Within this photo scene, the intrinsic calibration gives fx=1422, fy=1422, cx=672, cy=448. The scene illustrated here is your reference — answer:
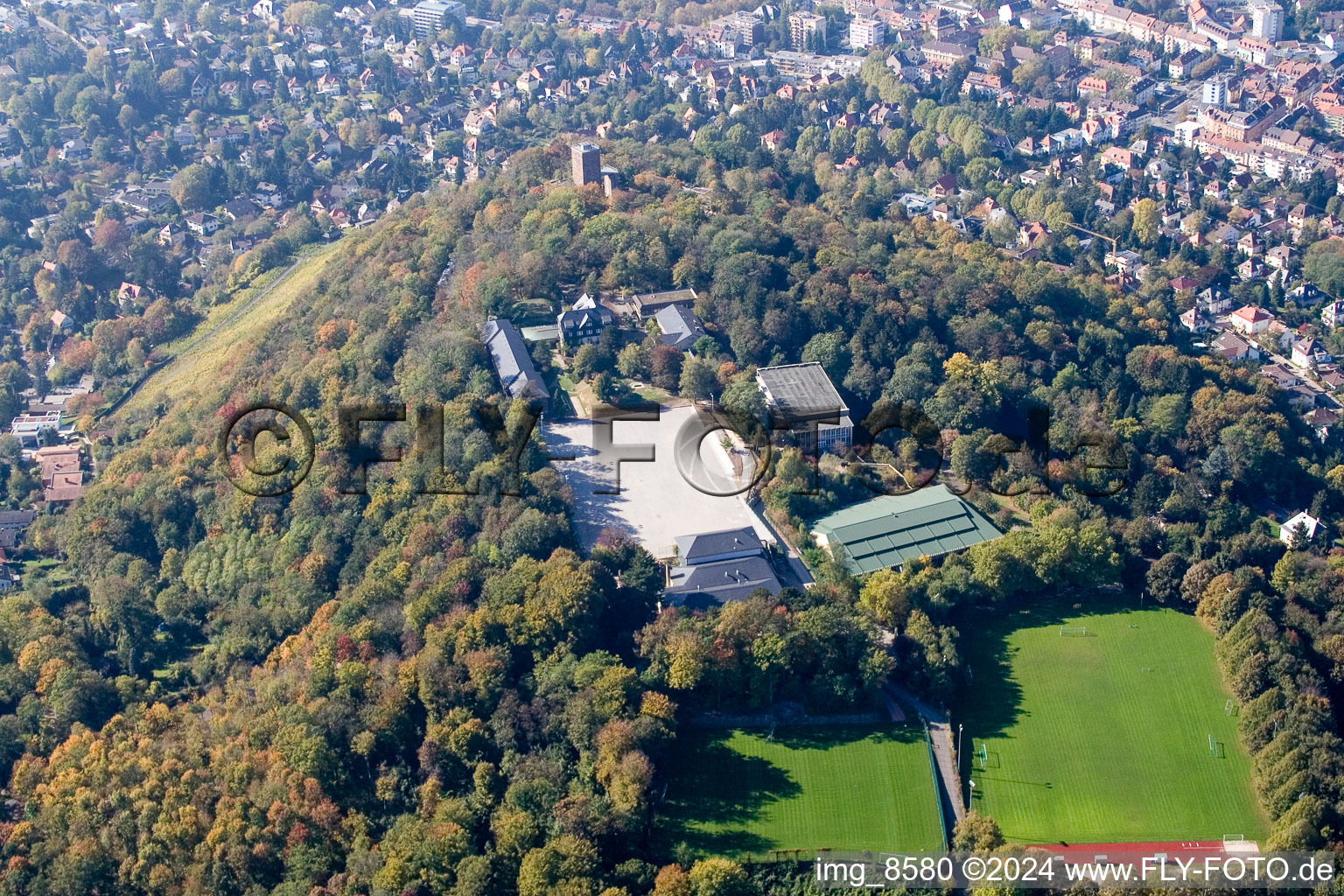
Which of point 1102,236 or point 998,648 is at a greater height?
point 998,648

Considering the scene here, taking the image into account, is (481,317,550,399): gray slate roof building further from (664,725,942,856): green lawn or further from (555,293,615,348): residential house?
(664,725,942,856): green lawn

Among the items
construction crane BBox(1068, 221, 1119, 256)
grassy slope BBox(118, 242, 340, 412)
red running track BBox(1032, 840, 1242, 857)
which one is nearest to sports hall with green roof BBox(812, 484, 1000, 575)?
red running track BBox(1032, 840, 1242, 857)

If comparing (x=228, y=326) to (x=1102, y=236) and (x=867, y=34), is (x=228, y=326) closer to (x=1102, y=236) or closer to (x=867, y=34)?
(x=1102, y=236)

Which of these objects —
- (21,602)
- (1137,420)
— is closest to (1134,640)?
(1137,420)

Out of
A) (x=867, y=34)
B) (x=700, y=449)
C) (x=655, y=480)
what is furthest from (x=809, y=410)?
(x=867, y=34)

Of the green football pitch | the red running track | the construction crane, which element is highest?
the green football pitch

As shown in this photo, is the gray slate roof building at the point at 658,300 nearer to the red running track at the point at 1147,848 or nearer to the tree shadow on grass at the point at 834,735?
the tree shadow on grass at the point at 834,735
